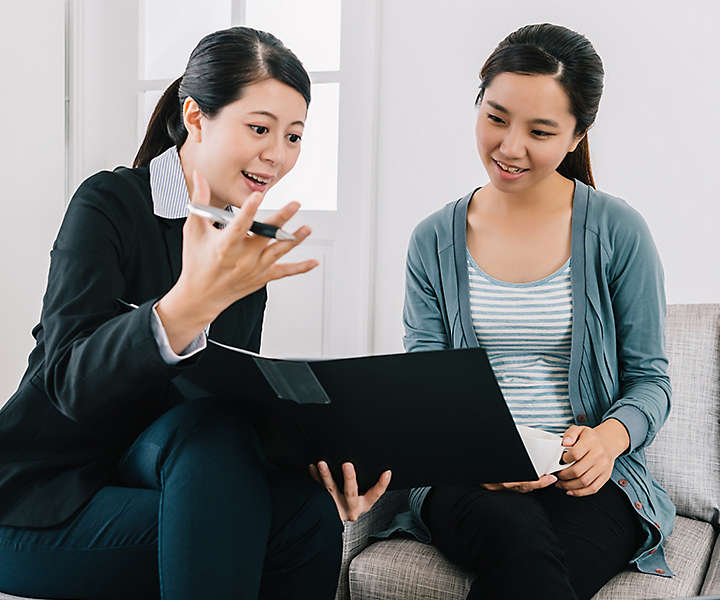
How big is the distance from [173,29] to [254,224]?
2.08m

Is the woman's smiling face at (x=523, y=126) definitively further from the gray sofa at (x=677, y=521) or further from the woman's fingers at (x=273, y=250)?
the woman's fingers at (x=273, y=250)

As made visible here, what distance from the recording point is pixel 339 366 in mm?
917

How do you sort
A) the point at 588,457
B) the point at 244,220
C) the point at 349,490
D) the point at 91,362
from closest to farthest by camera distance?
the point at 244,220, the point at 91,362, the point at 349,490, the point at 588,457

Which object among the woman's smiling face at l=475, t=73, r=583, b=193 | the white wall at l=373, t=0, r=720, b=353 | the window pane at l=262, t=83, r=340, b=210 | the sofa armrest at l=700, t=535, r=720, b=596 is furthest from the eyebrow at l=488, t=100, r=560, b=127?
the window pane at l=262, t=83, r=340, b=210

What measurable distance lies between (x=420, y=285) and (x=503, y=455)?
536 mm

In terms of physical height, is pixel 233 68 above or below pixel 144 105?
below

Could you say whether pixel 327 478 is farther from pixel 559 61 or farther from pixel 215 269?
pixel 559 61

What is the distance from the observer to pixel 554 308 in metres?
1.41

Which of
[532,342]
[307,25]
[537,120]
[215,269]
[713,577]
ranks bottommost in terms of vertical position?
[713,577]

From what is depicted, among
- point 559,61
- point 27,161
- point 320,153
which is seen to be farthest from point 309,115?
point 559,61

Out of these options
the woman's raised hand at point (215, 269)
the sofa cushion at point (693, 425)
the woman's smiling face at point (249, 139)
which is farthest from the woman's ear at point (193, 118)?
the sofa cushion at point (693, 425)

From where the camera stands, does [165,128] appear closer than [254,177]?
No

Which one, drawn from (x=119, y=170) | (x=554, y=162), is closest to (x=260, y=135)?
(x=119, y=170)

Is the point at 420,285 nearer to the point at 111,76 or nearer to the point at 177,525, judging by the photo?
the point at 177,525
